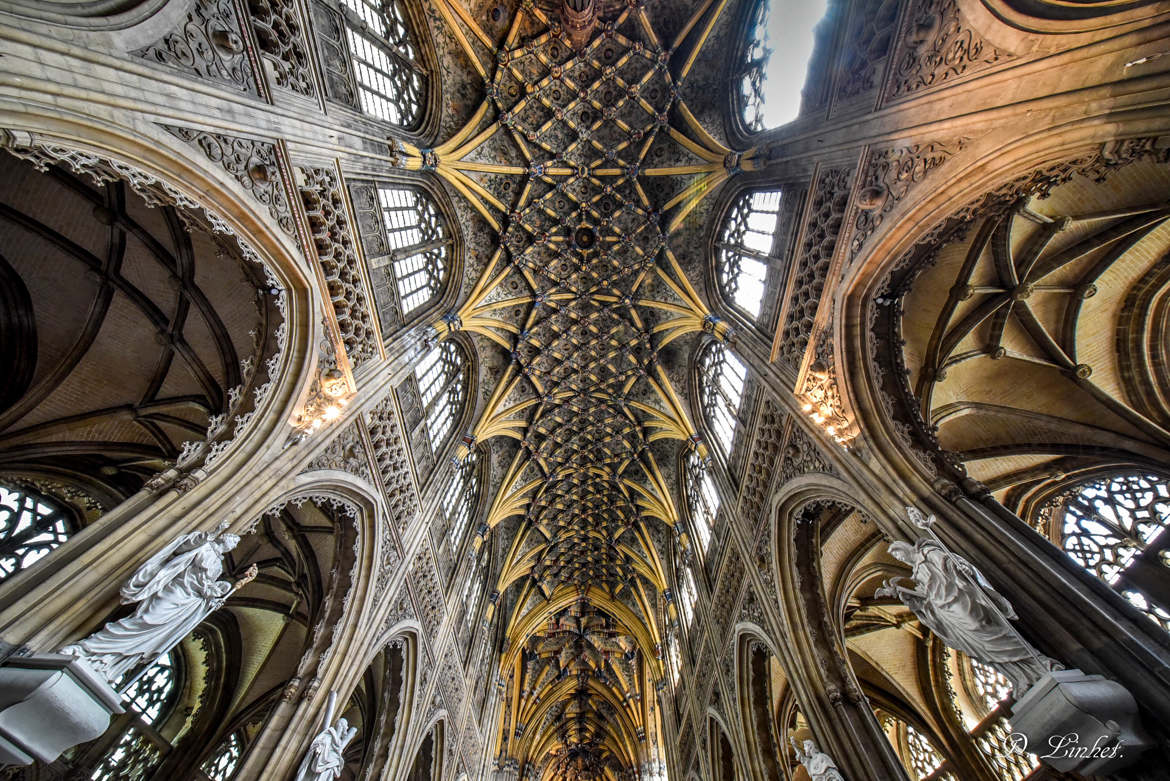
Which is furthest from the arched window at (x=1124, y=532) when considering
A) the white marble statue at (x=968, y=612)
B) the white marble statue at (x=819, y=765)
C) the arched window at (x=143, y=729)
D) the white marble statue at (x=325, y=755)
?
the arched window at (x=143, y=729)

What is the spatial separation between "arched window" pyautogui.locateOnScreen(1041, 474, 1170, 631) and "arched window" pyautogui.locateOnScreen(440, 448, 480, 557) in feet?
45.2

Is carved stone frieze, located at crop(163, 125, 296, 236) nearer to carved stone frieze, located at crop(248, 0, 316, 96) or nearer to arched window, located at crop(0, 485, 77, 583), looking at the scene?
carved stone frieze, located at crop(248, 0, 316, 96)

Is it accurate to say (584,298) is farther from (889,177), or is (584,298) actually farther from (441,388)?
(889,177)

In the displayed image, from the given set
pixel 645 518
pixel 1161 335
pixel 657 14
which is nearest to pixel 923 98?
pixel 1161 335

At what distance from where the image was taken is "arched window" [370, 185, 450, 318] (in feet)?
30.7

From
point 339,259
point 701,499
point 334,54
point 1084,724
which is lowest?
point 1084,724

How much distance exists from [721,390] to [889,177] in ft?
21.5

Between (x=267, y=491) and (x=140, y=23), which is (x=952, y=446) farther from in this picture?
(x=140, y=23)

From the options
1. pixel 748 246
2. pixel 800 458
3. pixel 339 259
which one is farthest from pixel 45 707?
pixel 748 246

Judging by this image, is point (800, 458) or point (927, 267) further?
point (800, 458)

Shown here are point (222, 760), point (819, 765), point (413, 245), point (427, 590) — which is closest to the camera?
point (819, 765)

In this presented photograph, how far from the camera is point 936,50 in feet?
17.9

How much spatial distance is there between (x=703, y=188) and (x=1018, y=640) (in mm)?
11350

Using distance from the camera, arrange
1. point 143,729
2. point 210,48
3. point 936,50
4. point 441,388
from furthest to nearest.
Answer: point 441,388 < point 143,729 < point 936,50 < point 210,48
